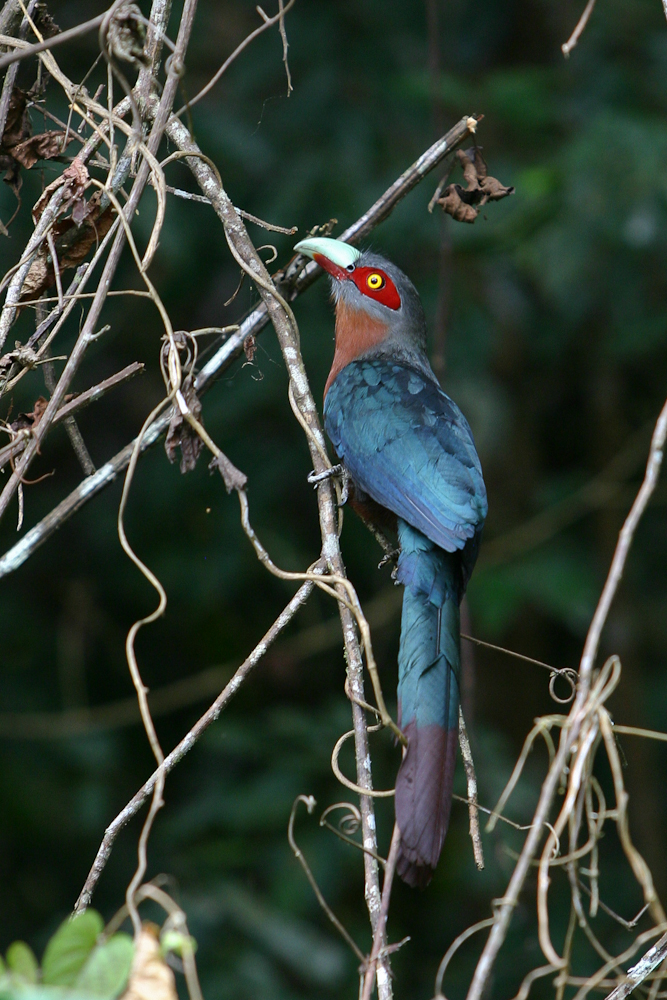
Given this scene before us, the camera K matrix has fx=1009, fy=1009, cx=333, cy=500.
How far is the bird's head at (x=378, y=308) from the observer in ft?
13.1

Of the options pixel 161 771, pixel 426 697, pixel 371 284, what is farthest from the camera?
pixel 371 284

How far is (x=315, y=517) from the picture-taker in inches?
235

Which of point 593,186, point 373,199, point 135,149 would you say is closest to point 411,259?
point 373,199

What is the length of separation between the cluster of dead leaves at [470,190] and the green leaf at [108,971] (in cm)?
223

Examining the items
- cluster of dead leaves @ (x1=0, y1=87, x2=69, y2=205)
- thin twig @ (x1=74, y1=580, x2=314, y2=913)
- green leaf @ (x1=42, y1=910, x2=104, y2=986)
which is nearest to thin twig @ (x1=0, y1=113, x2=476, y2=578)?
cluster of dead leaves @ (x1=0, y1=87, x2=69, y2=205)

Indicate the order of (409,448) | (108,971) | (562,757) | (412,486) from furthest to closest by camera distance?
(409,448) < (412,486) < (562,757) < (108,971)

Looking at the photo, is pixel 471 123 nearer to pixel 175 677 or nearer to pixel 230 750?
pixel 230 750

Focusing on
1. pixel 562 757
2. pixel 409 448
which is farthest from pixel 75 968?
pixel 409 448

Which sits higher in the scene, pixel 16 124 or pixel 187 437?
pixel 16 124

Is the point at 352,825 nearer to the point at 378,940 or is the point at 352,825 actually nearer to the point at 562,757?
the point at 378,940

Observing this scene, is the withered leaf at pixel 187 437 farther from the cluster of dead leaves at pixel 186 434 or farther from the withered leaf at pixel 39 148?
the withered leaf at pixel 39 148

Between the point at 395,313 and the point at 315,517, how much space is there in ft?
6.78

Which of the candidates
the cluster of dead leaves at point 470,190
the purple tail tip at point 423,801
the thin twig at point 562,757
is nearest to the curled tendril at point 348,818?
the purple tail tip at point 423,801

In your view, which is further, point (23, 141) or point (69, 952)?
point (23, 141)
